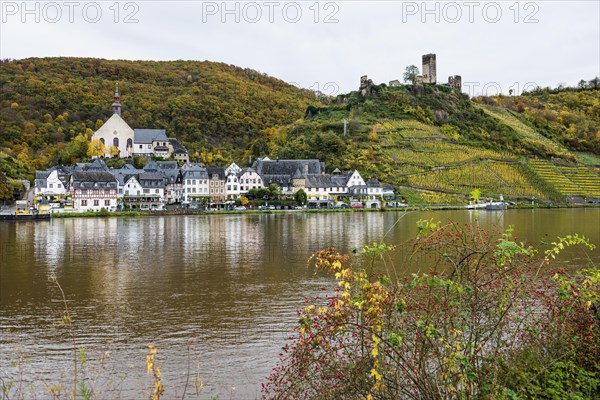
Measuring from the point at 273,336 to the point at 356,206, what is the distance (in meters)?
64.5

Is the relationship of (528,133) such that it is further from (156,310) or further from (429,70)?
(156,310)

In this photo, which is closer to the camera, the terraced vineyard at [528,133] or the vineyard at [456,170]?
the vineyard at [456,170]

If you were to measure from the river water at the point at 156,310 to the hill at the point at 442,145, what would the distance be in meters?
51.2

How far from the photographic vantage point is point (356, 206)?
255ft

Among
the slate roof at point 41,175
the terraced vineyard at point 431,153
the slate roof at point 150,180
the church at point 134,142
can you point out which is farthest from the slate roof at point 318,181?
the slate roof at point 41,175

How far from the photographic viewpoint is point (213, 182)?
80812 millimetres

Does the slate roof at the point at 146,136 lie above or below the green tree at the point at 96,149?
above

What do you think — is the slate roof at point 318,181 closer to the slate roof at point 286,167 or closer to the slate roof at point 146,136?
the slate roof at point 286,167

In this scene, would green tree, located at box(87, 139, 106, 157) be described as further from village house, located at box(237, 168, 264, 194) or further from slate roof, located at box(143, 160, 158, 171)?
village house, located at box(237, 168, 264, 194)

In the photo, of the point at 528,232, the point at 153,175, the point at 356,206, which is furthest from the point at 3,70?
the point at 528,232

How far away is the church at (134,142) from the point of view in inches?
3615

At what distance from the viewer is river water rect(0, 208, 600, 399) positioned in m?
11.3

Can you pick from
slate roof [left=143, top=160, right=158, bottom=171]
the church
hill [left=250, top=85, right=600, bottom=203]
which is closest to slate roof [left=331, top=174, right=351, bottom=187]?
hill [left=250, top=85, right=600, bottom=203]

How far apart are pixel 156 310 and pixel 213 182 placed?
2552 inches
